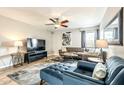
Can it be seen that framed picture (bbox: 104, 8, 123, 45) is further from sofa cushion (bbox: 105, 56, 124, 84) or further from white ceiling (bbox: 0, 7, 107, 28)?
white ceiling (bbox: 0, 7, 107, 28)

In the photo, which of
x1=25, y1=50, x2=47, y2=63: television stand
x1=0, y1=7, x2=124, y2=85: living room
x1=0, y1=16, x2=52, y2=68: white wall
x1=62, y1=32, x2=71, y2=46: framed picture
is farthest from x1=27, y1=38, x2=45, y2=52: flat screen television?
x1=62, y1=32, x2=71, y2=46: framed picture

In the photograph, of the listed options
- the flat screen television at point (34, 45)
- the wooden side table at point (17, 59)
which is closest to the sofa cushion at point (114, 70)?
the wooden side table at point (17, 59)

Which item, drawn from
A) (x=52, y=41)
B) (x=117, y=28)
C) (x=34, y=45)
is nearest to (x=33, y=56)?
(x=34, y=45)

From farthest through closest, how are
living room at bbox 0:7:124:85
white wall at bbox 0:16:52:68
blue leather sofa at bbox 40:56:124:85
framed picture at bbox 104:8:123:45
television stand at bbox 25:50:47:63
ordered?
television stand at bbox 25:50:47:63 < white wall at bbox 0:16:52:68 < living room at bbox 0:7:124:85 < framed picture at bbox 104:8:123:45 < blue leather sofa at bbox 40:56:124:85

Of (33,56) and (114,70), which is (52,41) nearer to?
(33,56)

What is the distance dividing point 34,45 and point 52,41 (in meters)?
2.69

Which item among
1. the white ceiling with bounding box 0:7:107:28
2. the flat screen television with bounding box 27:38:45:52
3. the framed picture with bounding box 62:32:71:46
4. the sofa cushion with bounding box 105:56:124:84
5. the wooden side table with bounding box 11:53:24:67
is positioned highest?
the white ceiling with bounding box 0:7:107:28

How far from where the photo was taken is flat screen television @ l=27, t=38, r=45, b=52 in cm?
574

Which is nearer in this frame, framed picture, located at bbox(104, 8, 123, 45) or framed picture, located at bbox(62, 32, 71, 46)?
framed picture, located at bbox(104, 8, 123, 45)

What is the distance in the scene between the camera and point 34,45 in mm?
6195

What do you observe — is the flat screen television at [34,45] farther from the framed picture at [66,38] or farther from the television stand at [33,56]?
the framed picture at [66,38]
